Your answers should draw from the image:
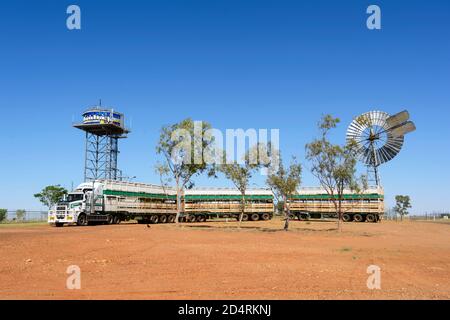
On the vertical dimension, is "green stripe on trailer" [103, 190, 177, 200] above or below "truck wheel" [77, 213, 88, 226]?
above

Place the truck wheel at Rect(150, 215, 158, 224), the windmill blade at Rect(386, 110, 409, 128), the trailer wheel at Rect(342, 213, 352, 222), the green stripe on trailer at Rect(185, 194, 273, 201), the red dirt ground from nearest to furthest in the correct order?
the red dirt ground < the truck wheel at Rect(150, 215, 158, 224) < the green stripe on trailer at Rect(185, 194, 273, 201) < the trailer wheel at Rect(342, 213, 352, 222) < the windmill blade at Rect(386, 110, 409, 128)

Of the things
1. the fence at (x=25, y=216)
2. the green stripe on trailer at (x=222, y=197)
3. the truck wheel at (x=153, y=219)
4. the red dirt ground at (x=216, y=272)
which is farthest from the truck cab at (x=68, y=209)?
the fence at (x=25, y=216)

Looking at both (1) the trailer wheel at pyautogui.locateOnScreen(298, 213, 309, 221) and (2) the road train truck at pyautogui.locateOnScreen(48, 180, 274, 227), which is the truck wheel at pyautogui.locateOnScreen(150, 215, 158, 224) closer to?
(2) the road train truck at pyautogui.locateOnScreen(48, 180, 274, 227)

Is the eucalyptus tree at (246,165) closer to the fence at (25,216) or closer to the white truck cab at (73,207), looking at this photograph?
the white truck cab at (73,207)

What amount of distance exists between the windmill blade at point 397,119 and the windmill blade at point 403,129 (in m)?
0.59

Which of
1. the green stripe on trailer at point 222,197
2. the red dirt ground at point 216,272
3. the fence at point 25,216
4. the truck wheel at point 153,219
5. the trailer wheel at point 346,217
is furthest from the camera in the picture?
the fence at point 25,216

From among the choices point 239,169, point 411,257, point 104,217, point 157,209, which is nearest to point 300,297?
point 411,257

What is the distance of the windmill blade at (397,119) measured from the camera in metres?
57.8

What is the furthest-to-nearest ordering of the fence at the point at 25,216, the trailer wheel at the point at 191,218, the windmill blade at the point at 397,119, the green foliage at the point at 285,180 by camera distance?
the fence at the point at 25,216, the windmill blade at the point at 397,119, the trailer wheel at the point at 191,218, the green foliage at the point at 285,180

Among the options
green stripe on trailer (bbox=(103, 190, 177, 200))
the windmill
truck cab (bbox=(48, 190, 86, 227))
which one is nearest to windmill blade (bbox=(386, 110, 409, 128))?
the windmill

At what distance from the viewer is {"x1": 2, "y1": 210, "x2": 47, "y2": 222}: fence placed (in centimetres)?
6581

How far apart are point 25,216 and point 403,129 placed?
60.8 metres

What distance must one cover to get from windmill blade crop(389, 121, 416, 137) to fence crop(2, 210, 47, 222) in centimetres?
5763
